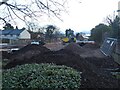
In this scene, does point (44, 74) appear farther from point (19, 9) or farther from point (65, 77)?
point (19, 9)

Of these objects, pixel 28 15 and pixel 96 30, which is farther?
pixel 96 30

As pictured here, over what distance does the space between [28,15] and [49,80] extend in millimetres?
2465

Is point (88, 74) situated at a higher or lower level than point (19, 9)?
lower

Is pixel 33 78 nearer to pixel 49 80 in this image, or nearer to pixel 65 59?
pixel 49 80

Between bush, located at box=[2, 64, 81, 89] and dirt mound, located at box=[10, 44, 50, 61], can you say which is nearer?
bush, located at box=[2, 64, 81, 89]

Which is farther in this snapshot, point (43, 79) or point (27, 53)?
point (27, 53)

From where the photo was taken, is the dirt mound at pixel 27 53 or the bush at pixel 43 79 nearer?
the bush at pixel 43 79

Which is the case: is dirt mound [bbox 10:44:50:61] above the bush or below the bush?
below

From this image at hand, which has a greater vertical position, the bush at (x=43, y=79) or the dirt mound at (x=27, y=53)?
the bush at (x=43, y=79)

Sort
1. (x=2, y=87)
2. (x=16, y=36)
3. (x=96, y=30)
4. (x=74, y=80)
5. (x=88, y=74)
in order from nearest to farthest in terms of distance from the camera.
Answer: (x=2, y=87)
(x=74, y=80)
(x=88, y=74)
(x=96, y=30)
(x=16, y=36)

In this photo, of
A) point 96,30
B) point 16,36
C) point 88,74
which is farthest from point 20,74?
point 16,36

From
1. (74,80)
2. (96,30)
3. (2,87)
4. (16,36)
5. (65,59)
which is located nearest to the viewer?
(2,87)

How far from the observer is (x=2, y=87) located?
27.6 ft

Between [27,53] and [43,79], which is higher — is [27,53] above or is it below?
below
